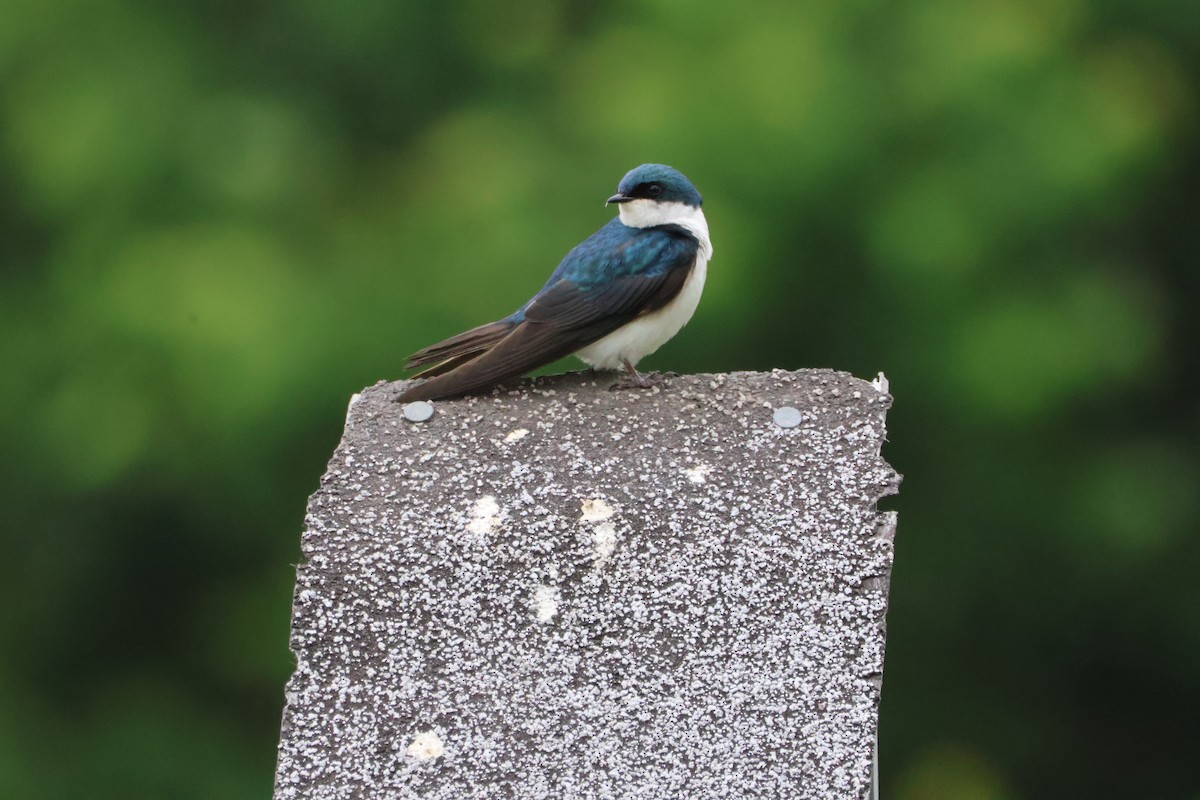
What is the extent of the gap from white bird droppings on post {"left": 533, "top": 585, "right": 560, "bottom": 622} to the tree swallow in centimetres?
73

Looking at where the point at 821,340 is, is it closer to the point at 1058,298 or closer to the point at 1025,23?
the point at 1058,298

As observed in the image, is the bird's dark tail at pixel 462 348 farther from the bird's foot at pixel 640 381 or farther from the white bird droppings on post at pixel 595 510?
the white bird droppings on post at pixel 595 510

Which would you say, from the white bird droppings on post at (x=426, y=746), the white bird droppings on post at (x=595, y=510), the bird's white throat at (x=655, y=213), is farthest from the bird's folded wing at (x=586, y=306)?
the white bird droppings on post at (x=426, y=746)

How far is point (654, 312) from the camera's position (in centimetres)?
436

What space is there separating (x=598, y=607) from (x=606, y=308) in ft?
3.78

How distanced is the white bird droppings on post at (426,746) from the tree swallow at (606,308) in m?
1.03

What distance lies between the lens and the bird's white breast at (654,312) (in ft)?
13.9

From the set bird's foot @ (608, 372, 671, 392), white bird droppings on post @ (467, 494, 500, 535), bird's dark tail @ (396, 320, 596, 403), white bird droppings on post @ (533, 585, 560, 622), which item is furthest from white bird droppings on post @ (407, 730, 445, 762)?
bird's foot @ (608, 372, 671, 392)

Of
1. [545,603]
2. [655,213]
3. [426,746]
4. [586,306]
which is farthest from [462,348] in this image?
[426,746]

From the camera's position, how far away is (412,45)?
1126 centimetres

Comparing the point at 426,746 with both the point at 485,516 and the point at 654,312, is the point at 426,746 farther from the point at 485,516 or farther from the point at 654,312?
the point at 654,312

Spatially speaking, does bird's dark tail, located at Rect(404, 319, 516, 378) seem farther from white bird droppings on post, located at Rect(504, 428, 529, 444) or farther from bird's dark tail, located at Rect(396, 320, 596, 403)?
white bird droppings on post, located at Rect(504, 428, 529, 444)

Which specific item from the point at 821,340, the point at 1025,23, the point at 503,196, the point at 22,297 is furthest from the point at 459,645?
the point at 22,297

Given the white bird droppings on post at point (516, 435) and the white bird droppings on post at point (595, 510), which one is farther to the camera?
the white bird droppings on post at point (516, 435)
